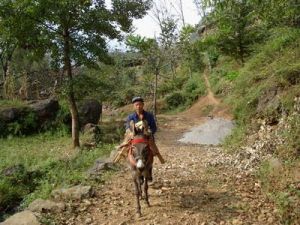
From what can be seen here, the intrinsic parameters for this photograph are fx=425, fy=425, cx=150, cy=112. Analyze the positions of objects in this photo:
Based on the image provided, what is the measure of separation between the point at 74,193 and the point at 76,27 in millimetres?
7097

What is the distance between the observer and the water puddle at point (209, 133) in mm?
15117

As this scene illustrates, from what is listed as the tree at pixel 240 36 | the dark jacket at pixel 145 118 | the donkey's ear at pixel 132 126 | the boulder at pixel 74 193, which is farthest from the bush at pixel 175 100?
the donkey's ear at pixel 132 126

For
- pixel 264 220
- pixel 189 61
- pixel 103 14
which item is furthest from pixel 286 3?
pixel 189 61

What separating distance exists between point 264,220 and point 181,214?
138cm

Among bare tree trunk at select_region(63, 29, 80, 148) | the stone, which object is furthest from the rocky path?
bare tree trunk at select_region(63, 29, 80, 148)

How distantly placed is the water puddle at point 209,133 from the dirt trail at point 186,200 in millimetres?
3872

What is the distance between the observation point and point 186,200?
7.98 meters

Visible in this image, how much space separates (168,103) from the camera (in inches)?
1102

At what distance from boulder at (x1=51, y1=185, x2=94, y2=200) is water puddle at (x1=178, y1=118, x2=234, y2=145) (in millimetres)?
6701

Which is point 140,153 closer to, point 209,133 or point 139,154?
point 139,154

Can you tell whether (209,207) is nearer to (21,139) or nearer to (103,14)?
(103,14)

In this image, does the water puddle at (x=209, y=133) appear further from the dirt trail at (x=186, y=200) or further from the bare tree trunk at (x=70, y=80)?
the bare tree trunk at (x=70, y=80)

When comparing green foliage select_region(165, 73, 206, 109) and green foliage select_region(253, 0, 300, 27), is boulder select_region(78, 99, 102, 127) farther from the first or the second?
green foliage select_region(253, 0, 300, 27)

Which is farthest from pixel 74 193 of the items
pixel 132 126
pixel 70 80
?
pixel 70 80
